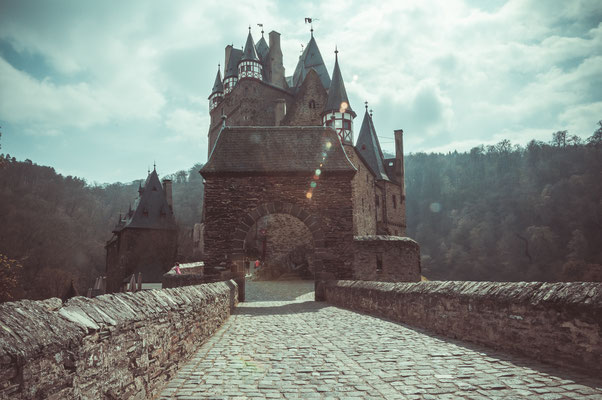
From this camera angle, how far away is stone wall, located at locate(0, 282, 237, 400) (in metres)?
2.17

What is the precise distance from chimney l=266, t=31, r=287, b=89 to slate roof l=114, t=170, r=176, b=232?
64.4 ft

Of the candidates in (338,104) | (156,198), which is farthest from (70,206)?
(338,104)

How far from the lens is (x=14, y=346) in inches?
83.4

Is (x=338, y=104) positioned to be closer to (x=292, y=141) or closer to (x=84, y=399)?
(x=292, y=141)

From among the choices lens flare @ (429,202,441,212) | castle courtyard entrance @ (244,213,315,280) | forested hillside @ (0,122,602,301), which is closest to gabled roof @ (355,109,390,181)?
castle courtyard entrance @ (244,213,315,280)

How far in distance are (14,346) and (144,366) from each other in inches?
67.7

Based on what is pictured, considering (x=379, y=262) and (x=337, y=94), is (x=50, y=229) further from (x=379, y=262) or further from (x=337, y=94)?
(x=379, y=262)

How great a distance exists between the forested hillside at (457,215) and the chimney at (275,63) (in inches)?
895

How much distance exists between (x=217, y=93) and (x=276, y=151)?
48.2 metres

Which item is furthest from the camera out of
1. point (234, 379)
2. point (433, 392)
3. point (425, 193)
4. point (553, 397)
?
point (425, 193)

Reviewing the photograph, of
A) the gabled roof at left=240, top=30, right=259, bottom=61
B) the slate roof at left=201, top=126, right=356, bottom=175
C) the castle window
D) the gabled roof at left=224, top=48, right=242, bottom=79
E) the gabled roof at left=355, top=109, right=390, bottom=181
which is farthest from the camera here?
the gabled roof at left=224, top=48, right=242, bottom=79

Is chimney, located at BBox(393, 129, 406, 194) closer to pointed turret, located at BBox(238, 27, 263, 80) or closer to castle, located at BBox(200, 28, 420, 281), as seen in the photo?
castle, located at BBox(200, 28, 420, 281)

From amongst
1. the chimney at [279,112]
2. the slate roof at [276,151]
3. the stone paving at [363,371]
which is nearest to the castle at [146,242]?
the chimney at [279,112]

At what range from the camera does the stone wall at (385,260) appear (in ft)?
74.1
